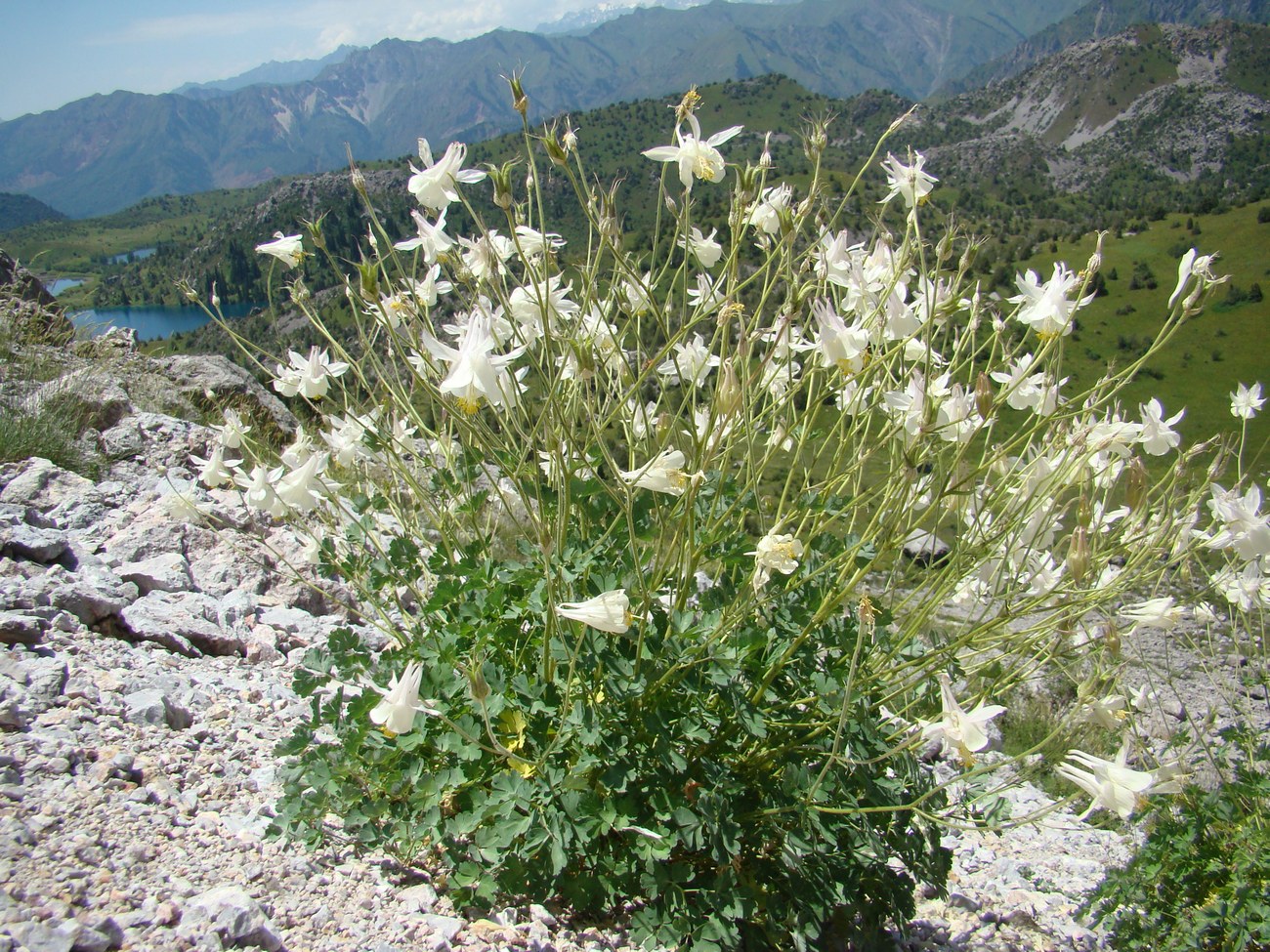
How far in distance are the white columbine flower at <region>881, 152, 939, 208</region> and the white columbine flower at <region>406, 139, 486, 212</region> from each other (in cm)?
142

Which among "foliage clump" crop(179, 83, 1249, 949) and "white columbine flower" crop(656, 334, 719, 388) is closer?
"foliage clump" crop(179, 83, 1249, 949)

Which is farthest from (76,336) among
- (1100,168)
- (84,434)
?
(1100,168)

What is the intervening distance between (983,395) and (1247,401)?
2102mm

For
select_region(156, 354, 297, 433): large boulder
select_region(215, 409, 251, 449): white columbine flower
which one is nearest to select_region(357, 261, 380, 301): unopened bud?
select_region(215, 409, 251, 449): white columbine flower

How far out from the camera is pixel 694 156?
2479 millimetres

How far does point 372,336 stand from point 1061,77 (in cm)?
22301

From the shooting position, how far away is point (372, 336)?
307 cm

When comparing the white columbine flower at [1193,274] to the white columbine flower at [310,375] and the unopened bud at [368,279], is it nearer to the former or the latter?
the unopened bud at [368,279]

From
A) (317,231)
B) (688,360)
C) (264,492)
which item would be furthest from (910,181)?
(264,492)

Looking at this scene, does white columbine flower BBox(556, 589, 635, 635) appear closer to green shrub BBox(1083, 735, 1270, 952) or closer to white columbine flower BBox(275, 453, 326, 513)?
white columbine flower BBox(275, 453, 326, 513)

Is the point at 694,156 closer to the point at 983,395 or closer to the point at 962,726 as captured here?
the point at 983,395

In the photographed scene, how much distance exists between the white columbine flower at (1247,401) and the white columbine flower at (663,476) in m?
2.53

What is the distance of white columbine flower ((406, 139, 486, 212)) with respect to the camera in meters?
2.49

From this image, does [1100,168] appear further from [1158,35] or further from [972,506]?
[972,506]
